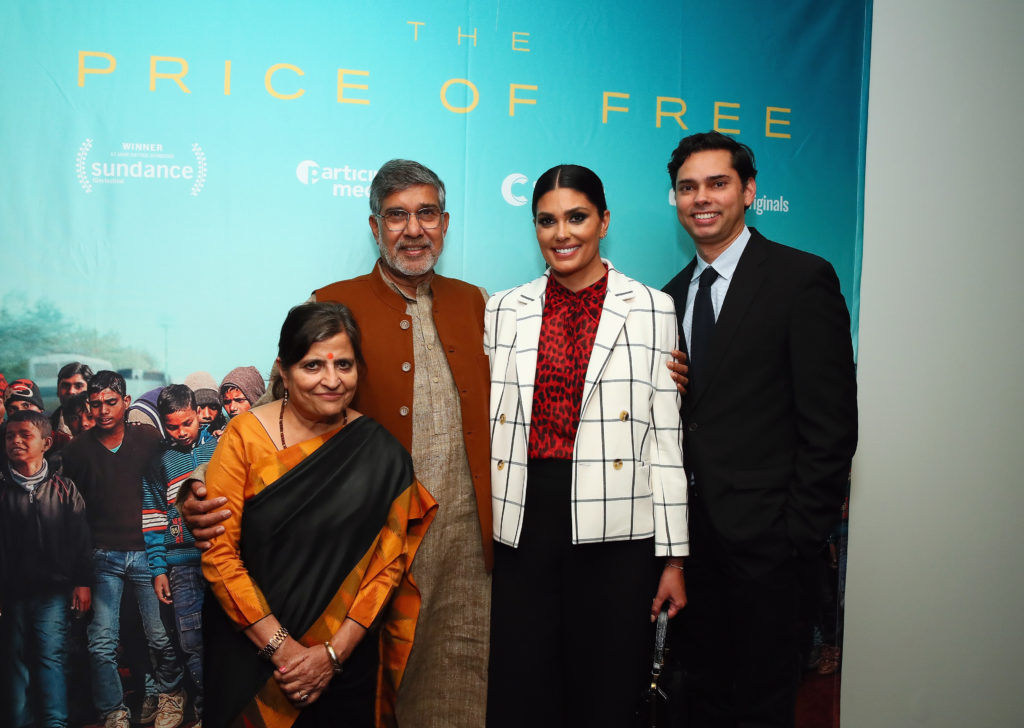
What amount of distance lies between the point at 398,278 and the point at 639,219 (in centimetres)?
104

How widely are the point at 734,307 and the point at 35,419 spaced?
2.37m

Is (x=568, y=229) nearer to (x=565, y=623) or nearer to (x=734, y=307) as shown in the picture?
(x=734, y=307)

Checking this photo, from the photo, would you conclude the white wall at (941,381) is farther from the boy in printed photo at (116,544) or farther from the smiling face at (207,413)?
the boy in printed photo at (116,544)

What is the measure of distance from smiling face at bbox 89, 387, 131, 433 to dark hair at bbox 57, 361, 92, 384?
0.07m

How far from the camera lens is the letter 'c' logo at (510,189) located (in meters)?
2.34

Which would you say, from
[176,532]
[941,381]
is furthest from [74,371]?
[941,381]

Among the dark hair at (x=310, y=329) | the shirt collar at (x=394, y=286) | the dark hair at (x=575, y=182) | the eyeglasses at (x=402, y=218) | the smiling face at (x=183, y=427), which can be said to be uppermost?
the dark hair at (x=575, y=182)

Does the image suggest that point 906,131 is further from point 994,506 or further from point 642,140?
point 994,506

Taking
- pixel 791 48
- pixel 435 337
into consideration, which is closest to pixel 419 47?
pixel 435 337

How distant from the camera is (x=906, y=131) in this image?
258cm

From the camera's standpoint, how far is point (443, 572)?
1982 mm

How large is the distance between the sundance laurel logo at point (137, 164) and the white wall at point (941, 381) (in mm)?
2715

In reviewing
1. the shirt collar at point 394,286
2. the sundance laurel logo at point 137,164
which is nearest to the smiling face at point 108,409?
the sundance laurel logo at point 137,164

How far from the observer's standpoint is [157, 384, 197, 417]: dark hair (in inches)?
85.4
